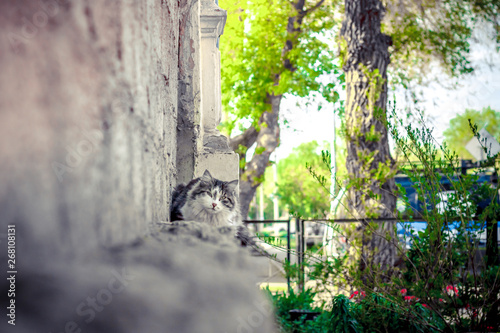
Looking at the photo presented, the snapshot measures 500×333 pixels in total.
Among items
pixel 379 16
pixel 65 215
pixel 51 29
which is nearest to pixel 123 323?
pixel 65 215

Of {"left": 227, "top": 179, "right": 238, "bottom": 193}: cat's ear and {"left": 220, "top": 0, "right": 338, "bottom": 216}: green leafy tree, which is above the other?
{"left": 220, "top": 0, "right": 338, "bottom": 216}: green leafy tree

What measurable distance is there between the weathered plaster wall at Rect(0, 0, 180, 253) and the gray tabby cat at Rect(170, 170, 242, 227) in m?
1.02

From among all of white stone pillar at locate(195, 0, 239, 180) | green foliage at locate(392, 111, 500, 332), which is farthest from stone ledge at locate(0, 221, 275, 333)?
green foliage at locate(392, 111, 500, 332)

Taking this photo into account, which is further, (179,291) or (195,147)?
(195,147)

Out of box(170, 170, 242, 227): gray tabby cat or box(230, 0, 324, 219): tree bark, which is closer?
box(170, 170, 242, 227): gray tabby cat

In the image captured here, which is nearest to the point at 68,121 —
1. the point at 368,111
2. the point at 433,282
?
the point at 433,282

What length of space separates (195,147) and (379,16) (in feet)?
17.1

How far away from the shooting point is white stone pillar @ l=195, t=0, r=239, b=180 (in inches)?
110

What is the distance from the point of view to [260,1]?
10.5 m

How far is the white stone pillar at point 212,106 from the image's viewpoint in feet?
9.15

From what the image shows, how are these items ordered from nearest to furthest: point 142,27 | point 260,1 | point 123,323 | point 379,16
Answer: point 123,323
point 142,27
point 379,16
point 260,1

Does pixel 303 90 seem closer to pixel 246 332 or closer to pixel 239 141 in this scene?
pixel 239 141

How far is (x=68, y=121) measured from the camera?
0.71 m

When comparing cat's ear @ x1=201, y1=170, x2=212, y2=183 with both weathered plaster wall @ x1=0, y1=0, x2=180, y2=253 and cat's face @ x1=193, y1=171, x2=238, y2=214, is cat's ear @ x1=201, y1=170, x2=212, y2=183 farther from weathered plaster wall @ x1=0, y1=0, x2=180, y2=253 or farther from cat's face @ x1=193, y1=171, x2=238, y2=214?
weathered plaster wall @ x1=0, y1=0, x2=180, y2=253
